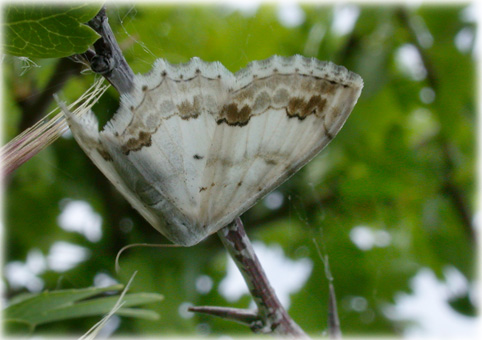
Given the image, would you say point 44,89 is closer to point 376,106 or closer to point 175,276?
point 175,276

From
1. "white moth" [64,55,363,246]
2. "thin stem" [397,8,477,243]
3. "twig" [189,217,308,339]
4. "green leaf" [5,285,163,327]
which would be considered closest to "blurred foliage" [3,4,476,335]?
"thin stem" [397,8,477,243]

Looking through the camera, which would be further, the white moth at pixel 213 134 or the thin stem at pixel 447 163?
the thin stem at pixel 447 163

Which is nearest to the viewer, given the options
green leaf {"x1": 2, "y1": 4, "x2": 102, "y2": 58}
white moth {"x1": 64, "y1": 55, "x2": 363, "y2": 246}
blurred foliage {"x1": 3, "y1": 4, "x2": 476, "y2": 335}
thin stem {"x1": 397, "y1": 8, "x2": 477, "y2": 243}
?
green leaf {"x1": 2, "y1": 4, "x2": 102, "y2": 58}

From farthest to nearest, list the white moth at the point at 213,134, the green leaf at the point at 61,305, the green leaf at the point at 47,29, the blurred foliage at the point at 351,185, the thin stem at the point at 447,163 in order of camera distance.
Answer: the thin stem at the point at 447,163
the blurred foliage at the point at 351,185
the green leaf at the point at 61,305
the white moth at the point at 213,134
the green leaf at the point at 47,29

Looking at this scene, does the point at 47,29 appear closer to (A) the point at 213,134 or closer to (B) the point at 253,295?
(A) the point at 213,134

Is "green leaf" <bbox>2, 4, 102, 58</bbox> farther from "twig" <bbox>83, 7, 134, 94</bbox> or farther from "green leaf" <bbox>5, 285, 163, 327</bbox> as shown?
"green leaf" <bbox>5, 285, 163, 327</bbox>

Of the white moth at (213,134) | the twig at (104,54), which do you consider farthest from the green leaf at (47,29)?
the white moth at (213,134)

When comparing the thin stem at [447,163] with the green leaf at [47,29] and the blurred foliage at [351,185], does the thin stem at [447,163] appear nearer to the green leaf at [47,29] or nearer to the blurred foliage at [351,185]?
the blurred foliage at [351,185]
